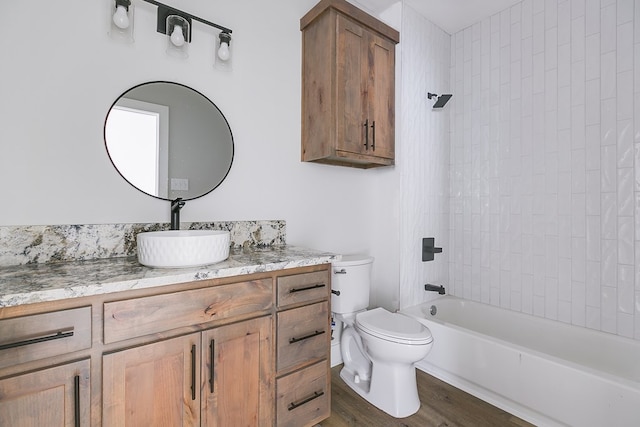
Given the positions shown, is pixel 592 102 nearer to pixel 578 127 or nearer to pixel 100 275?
pixel 578 127

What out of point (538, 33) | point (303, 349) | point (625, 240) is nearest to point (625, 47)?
point (538, 33)

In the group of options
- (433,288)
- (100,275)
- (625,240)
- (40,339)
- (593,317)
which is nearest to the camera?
(40,339)

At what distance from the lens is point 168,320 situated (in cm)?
102

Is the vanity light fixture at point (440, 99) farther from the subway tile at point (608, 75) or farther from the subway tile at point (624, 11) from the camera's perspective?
the subway tile at point (624, 11)

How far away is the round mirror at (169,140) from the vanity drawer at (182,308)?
2.13 feet

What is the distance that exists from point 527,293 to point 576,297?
0.28m

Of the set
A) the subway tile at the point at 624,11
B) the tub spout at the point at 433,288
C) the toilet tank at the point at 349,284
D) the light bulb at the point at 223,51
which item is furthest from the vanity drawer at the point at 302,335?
the subway tile at the point at 624,11

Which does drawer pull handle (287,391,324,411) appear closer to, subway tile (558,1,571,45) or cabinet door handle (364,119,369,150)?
cabinet door handle (364,119,369,150)

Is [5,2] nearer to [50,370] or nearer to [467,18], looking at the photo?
[50,370]

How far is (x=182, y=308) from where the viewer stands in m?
1.05

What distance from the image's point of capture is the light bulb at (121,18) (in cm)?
128

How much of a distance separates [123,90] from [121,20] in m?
0.29

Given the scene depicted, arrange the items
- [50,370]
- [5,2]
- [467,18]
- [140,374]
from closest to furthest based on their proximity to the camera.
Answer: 1. [50,370]
2. [140,374]
3. [5,2]
4. [467,18]

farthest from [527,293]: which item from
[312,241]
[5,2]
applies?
[5,2]
